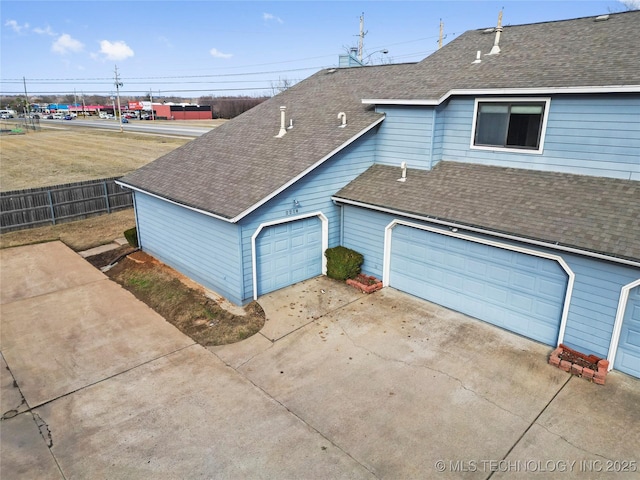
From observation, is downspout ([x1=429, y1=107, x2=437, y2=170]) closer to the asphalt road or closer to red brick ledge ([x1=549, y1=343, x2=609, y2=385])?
red brick ledge ([x1=549, y1=343, x2=609, y2=385])

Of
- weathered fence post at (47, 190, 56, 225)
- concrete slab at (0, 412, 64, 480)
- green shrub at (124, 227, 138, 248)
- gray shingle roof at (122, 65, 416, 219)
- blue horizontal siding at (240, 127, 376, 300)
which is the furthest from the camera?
weathered fence post at (47, 190, 56, 225)

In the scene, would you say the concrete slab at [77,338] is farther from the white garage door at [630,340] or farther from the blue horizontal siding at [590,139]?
the blue horizontal siding at [590,139]

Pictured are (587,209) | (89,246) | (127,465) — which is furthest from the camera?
(89,246)

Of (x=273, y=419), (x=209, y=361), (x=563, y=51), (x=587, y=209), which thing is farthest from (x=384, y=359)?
(x=563, y=51)

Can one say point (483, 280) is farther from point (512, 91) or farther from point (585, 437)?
point (512, 91)

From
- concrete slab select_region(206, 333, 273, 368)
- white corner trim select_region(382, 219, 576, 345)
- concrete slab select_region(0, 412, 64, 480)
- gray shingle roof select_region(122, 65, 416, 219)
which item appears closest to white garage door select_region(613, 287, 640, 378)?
white corner trim select_region(382, 219, 576, 345)

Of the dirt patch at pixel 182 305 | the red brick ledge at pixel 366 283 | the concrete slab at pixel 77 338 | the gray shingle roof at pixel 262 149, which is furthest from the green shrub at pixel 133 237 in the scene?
the red brick ledge at pixel 366 283

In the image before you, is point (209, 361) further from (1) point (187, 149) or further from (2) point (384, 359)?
(1) point (187, 149)
